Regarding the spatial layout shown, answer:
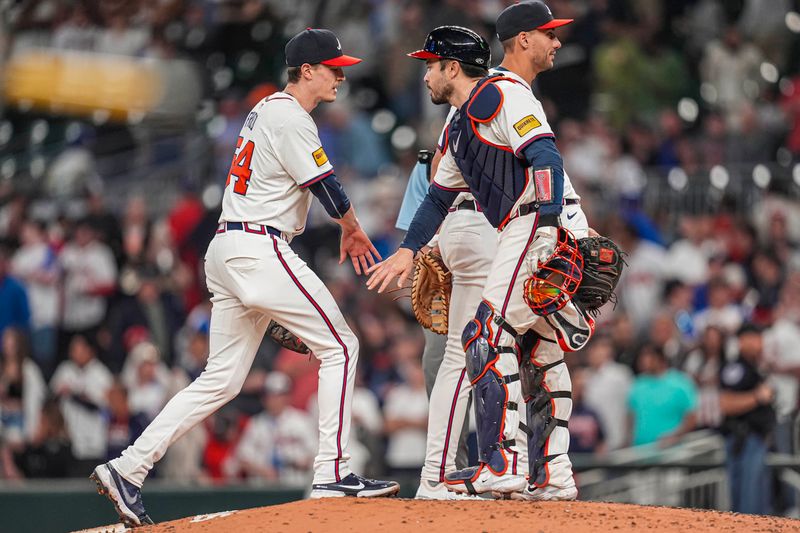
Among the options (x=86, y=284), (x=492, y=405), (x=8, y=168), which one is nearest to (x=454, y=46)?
(x=492, y=405)

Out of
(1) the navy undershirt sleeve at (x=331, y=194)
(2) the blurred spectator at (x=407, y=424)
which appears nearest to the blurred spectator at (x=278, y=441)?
(2) the blurred spectator at (x=407, y=424)

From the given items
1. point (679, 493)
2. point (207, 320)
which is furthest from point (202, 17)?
point (679, 493)

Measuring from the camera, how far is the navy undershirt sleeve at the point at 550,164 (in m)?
6.36

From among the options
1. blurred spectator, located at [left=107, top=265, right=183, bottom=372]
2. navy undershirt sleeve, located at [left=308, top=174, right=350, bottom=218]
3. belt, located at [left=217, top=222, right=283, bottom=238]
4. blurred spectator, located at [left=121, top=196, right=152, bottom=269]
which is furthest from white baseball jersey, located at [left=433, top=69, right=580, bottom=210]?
blurred spectator, located at [left=121, top=196, right=152, bottom=269]

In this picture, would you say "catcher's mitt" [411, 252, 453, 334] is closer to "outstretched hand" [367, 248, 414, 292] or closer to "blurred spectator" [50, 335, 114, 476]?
"outstretched hand" [367, 248, 414, 292]

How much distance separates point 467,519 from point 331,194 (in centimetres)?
170

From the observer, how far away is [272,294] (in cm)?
668

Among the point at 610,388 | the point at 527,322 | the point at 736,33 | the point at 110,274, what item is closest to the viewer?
the point at 527,322

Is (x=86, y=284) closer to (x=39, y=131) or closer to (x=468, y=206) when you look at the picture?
(x=39, y=131)

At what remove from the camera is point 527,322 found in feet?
21.7

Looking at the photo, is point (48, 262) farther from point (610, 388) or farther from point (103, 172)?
point (610, 388)

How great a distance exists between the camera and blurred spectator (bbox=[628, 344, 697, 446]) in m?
11.2

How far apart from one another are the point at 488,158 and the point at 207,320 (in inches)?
286

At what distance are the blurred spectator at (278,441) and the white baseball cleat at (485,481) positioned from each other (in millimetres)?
5244
